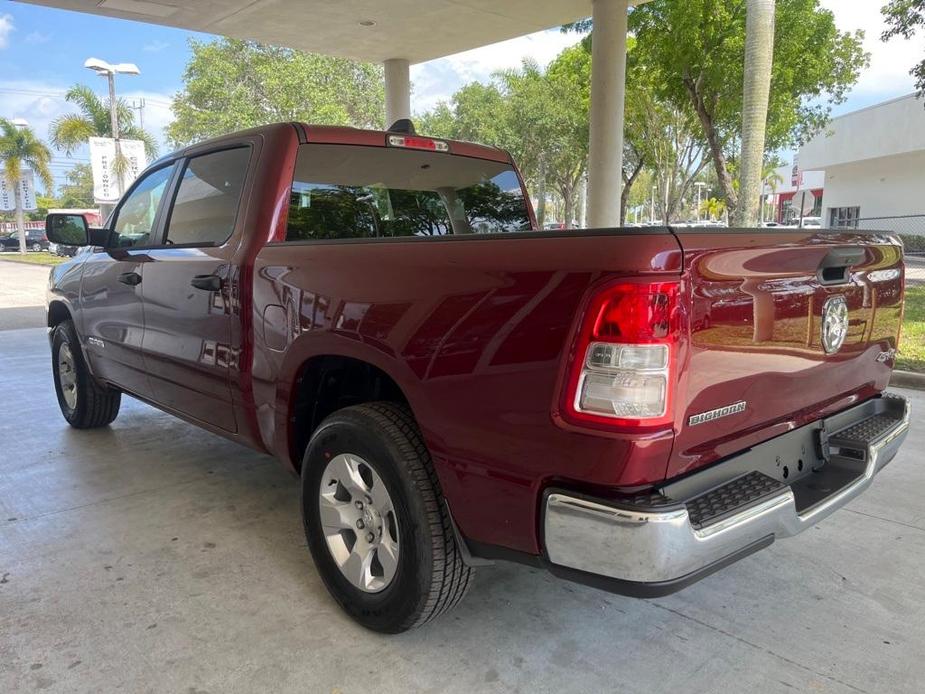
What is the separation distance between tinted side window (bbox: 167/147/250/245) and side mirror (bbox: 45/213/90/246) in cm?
104

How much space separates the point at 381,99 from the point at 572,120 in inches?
384

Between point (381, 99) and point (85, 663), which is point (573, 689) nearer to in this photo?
point (85, 663)

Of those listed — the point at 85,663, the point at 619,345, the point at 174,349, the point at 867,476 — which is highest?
the point at 619,345

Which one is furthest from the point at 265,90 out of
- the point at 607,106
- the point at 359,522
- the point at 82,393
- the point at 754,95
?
the point at 359,522

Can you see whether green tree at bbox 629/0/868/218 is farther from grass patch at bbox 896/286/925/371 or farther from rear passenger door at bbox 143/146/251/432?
rear passenger door at bbox 143/146/251/432

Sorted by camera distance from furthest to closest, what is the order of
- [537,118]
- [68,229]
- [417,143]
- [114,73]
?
[537,118] < [114,73] < [68,229] < [417,143]

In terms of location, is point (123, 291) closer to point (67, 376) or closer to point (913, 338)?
point (67, 376)

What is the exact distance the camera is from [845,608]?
107 inches

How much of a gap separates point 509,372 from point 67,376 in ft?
14.9

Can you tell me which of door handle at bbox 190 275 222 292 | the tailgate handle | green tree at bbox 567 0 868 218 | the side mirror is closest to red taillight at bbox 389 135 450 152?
door handle at bbox 190 275 222 292

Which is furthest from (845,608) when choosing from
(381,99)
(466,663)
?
(381,99)

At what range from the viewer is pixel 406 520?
2.27 m

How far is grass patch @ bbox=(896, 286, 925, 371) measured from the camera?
691cm

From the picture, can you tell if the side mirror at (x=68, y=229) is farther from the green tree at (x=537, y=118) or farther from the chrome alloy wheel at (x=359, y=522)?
the green tree at (x=537, y=118)
